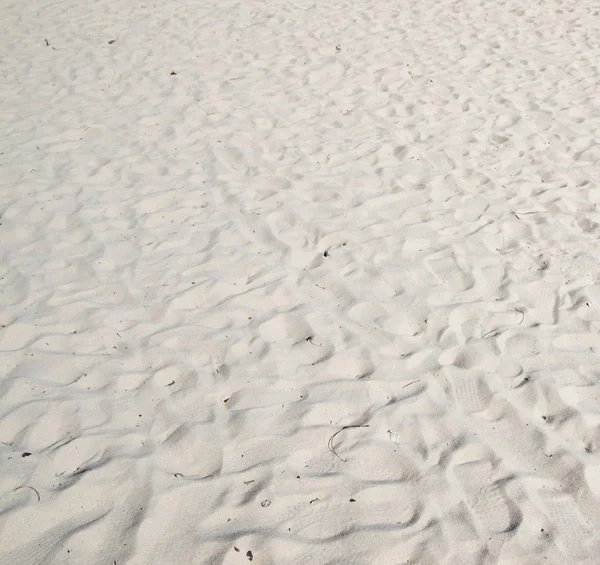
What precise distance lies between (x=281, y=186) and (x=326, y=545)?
2743 millimetres

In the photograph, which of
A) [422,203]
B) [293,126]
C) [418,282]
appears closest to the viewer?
[418,282]

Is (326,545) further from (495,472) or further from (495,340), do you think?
(495,340)

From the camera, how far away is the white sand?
Result: 87.0 inches

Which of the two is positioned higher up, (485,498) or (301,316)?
(301,316)

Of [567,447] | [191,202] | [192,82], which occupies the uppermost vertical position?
[192,82]

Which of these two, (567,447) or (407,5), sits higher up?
(407,5)

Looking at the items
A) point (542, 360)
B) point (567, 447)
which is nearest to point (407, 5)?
point (542, 360)

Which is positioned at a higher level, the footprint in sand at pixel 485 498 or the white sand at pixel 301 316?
the white sand at pixel 301 316

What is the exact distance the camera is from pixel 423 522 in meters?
2.18

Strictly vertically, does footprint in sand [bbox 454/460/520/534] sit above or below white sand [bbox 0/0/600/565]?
below

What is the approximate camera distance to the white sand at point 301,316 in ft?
7.25

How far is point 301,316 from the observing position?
10.3ft

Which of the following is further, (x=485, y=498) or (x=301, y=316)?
(x=301, y=316)

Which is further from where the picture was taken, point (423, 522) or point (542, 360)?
point (542, 360)
